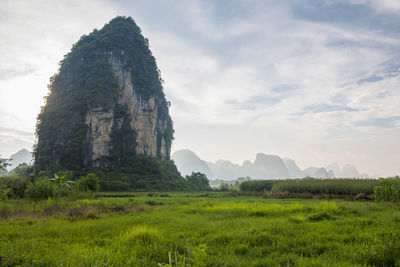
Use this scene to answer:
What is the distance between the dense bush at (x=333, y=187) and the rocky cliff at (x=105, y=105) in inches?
2049

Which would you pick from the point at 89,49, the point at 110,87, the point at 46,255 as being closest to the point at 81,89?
the point at 110,87

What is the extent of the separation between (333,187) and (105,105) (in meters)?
60.4

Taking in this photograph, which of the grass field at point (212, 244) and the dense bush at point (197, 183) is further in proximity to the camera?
the dense bush at point (197, 183)

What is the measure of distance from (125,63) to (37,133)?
3538 cm

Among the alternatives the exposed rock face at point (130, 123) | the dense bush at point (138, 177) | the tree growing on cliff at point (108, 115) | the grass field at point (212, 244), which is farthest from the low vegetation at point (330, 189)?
the exposed rock face at point (130, 123)

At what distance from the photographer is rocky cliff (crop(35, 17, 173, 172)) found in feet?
212

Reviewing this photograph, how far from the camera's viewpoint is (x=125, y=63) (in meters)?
79.6

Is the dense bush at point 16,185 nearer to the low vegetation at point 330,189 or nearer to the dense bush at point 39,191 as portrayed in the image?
the dense bush at point 39,191

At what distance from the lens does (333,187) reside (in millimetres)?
24672

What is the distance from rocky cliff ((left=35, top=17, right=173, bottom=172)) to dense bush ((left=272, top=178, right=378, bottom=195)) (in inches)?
2049

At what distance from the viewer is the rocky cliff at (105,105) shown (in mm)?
64688

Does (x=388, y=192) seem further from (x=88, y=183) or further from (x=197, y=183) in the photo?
(x=197, y=183)

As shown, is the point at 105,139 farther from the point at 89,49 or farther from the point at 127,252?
the point at 127,252

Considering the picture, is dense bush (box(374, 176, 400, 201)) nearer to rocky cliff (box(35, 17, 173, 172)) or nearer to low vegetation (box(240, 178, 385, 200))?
low vegetation (box(240, 178, 385, 200))
